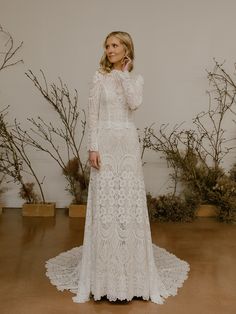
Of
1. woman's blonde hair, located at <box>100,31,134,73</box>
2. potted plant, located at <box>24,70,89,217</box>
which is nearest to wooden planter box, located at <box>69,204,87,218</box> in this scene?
potted plant, located at <box>24,70,89,217</box>

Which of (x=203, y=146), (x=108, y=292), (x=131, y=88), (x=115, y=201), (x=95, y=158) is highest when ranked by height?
(x=203, y=146)

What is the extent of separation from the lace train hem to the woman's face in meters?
1.48

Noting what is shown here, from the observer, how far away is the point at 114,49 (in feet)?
8.89

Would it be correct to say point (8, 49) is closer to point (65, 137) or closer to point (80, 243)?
point (65, 137)

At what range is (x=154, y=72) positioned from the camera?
203 inches

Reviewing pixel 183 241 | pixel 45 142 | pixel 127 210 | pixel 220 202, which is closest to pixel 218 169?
pixel 220 202

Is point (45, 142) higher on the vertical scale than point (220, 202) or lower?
higher

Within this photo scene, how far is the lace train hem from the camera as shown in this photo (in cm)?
284

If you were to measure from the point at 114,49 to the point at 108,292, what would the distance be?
1530mm

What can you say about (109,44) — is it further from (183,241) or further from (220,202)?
(220,202)

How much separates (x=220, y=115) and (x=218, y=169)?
2.15 feet

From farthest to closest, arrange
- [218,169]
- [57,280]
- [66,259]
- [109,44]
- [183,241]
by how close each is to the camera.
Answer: [218,169]
[183,241]
[66,259]
[57,280]
[109,44]

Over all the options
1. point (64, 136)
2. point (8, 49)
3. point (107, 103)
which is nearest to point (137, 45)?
point (64, 136)

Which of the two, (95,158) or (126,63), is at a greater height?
(126,63)
